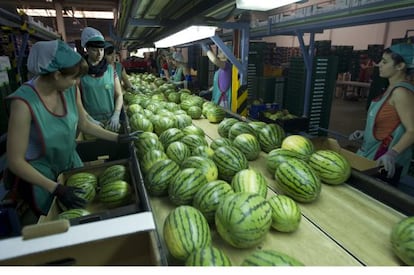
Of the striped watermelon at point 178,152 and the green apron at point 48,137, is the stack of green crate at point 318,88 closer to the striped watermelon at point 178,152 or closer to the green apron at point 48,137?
the striped watermelon at point 178,152

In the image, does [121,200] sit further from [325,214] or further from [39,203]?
[325,214]

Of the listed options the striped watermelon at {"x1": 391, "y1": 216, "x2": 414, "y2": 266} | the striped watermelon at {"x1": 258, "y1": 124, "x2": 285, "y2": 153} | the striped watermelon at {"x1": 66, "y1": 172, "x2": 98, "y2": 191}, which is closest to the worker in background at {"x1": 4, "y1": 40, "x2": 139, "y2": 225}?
the striped watermelon at {"x1": 66, "y1": 172, "x2": 98, "y2": 191}

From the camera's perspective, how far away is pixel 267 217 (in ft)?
4.34

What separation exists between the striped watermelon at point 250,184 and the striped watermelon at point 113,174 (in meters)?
0.83

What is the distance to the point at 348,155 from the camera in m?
2.74

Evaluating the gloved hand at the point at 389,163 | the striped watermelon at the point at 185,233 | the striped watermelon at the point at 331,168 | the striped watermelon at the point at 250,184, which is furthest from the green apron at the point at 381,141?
the striped watermelon at the point at 185,233

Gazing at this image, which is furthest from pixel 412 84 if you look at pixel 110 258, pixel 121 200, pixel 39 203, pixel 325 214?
pixel 39 203

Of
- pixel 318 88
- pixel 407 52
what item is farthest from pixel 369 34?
pixel 407 52

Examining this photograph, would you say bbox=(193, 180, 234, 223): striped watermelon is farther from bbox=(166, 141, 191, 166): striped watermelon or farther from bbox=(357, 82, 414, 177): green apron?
bbox=(357, 82, 414, 177): green apron

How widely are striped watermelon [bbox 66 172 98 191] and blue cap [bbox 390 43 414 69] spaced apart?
3.11m

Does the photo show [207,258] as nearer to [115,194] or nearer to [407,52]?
[115,194]

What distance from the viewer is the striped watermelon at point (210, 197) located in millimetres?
1455

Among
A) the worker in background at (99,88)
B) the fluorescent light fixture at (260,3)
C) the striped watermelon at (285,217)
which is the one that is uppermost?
the fluorescent light fixture at (260,3)

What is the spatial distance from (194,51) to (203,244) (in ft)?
47.6
